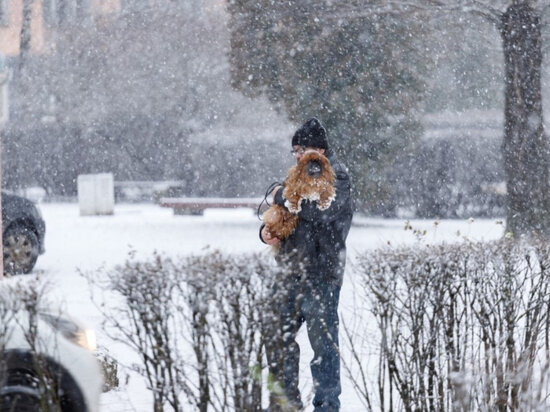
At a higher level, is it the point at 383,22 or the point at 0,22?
the point at 0,22

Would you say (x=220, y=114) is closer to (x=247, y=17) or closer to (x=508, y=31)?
(x=247, y=17)

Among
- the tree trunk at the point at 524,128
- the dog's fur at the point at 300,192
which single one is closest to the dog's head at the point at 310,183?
the dog's fur at the point at 300,192

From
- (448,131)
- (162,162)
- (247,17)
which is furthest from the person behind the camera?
(162,162)

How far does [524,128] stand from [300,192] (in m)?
10.4

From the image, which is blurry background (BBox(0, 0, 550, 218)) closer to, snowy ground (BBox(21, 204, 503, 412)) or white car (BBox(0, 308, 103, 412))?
snowy ground (BBox(21, 204, 503, 412))

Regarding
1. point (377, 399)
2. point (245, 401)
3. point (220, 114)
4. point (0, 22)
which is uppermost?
point (0, 22)

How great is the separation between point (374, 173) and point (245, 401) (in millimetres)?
17126

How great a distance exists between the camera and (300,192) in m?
5.54

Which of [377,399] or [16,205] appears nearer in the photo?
[377,399]

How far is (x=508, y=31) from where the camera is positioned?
15000 millimetres

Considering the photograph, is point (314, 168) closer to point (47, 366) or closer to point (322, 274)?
point (322, 274)

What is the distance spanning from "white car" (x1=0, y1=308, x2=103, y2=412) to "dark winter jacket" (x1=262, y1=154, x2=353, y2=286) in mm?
1337

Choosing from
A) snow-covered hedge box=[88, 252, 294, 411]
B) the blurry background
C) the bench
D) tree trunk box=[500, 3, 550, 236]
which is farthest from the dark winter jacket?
the bench

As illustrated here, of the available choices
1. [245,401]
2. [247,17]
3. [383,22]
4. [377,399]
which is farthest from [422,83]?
[245,401]
